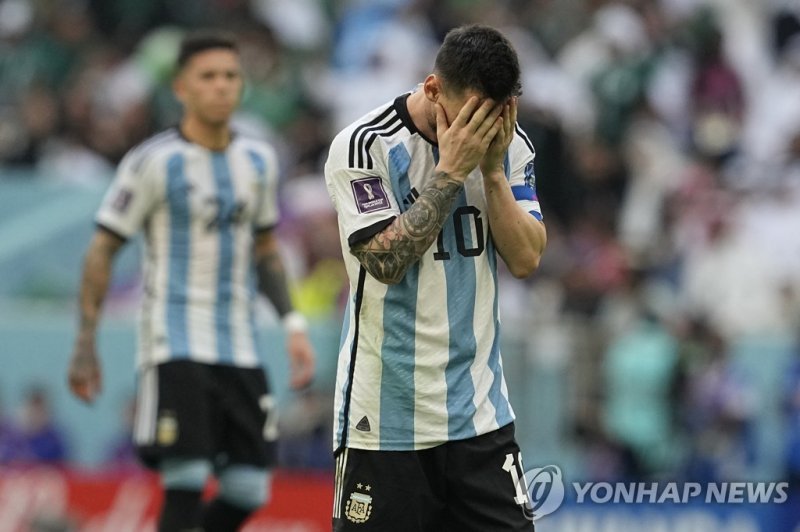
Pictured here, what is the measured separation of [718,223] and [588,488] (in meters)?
5.46

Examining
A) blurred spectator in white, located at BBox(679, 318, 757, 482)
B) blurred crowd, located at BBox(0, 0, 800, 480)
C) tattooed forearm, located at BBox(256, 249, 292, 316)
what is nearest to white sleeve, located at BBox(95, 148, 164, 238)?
tattooed forearm, located at BBox(256, 249, 292, 316)

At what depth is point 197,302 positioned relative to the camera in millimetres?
8102

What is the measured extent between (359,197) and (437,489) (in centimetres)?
103

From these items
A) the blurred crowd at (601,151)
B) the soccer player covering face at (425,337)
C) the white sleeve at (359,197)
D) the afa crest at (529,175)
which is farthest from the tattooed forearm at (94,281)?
the blurred crowd at (601,151)

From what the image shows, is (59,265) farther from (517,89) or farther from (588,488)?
(517,89)

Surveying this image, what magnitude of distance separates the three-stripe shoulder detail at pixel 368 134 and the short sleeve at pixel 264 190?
2.79 metres

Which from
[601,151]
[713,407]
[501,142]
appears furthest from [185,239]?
[601,151]

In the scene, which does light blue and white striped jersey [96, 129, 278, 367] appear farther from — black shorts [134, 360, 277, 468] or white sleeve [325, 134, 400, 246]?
white sleeve [325, 134, 400, 246]

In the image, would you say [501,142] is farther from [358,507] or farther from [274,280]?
[274,280]

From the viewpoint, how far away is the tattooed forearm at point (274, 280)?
8453 millimetres

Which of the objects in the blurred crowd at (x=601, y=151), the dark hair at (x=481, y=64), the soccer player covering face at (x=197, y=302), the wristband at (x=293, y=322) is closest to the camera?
the dark hair at (x=481, y=64)

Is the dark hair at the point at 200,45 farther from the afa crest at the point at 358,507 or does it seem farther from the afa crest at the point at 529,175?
the afa crest at the point at 358,507

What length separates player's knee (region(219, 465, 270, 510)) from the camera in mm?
8039

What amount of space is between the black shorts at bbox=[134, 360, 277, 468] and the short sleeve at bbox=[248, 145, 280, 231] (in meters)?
0.73
